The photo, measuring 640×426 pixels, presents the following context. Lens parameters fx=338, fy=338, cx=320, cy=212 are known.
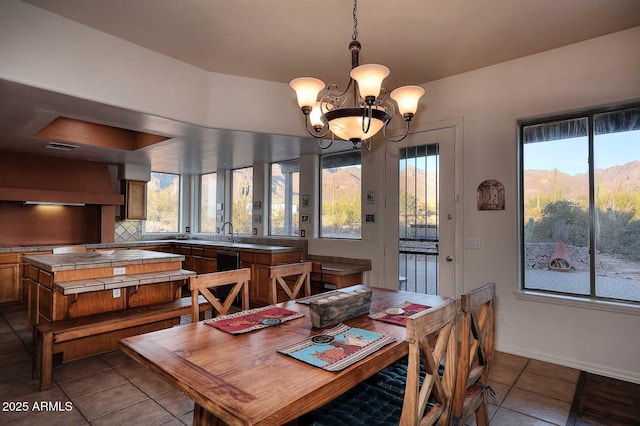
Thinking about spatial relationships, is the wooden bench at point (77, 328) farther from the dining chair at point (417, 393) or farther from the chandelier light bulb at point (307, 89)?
the chandelier light bulb at point (307, 89)

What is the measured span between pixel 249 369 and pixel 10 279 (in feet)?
17.6

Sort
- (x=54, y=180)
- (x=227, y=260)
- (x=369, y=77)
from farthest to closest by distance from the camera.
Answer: (x=54, y=180), (x=227, y=260), (x=369, y=77)

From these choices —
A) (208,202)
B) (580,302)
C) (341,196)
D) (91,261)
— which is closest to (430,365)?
(580,302)

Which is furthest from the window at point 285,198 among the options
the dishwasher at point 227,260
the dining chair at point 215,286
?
the dining chair at point 215,286

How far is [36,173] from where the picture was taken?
5.32 metres

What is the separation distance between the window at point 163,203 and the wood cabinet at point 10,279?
91.0 inches

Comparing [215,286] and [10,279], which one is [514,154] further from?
[10,279]

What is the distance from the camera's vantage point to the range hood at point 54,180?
16.6 ft

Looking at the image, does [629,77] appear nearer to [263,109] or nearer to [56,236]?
[263,109]

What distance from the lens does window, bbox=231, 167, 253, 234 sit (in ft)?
21.1

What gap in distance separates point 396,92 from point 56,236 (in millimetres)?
6198

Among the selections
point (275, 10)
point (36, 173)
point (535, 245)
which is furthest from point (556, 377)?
point (36, 173)

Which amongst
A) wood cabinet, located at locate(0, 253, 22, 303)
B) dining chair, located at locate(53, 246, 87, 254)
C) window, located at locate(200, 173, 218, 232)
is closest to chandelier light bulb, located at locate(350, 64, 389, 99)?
dining chair, located at locate(53, 246, 87, 254)

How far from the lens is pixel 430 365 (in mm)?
1329
